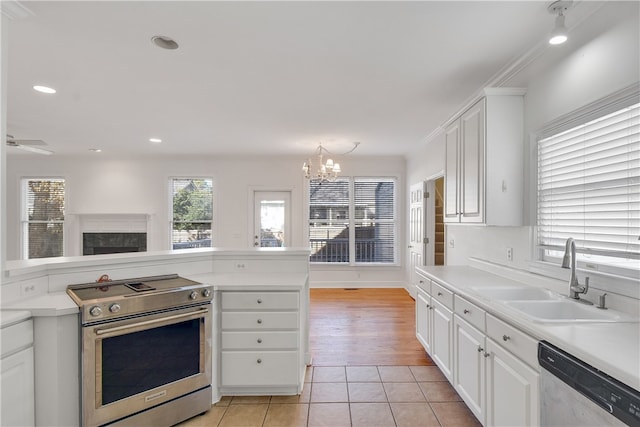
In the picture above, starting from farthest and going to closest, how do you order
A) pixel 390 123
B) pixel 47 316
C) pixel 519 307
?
1. pixel 390 123
2. pixel 519 307
3. pixel 47 316

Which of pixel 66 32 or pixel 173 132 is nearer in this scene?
pixel 66 32

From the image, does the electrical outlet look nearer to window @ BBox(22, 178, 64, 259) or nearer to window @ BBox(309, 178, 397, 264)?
window @ BBox(309, 178, 397, 264)

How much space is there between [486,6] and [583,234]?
4.94ft

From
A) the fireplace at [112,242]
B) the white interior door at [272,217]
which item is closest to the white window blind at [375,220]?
the white interior door at [272,217]

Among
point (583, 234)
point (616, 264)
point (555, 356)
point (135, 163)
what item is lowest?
point (555, 356)

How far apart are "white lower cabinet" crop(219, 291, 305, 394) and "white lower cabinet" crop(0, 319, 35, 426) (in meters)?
1.06

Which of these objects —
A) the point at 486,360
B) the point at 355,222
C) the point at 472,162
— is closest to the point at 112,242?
the point at 355,222

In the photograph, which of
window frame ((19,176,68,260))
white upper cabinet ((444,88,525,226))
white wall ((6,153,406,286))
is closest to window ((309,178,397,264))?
white wall ((6,153,406,286))

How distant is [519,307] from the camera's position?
1.91m

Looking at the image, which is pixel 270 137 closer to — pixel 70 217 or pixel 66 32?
pixel 66 32

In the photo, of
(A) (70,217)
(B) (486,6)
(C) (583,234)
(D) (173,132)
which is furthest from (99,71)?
(A) (70,217)

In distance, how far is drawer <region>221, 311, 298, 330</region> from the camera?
2.33m

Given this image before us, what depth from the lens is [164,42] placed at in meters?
2.06

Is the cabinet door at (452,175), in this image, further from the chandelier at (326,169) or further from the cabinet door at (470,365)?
the chandelier at (326,169)
